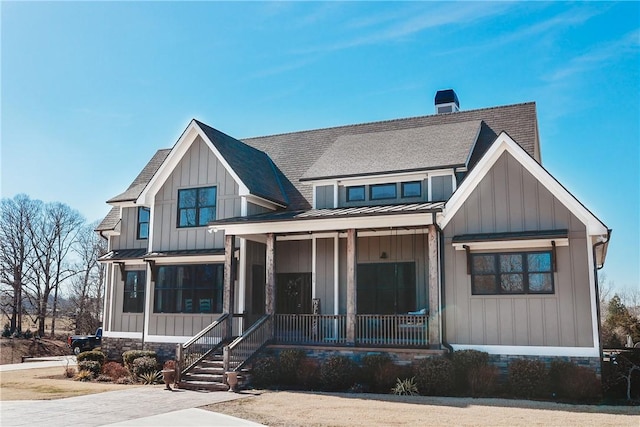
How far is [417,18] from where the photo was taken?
47.1 feet

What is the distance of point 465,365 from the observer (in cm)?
1475

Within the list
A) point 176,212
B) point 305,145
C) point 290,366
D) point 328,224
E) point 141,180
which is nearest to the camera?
point 290,366

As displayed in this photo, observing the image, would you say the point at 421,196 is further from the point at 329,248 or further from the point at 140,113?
the point at 140,113

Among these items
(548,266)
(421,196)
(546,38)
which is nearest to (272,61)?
(421,196)

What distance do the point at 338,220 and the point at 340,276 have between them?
9.43 ft

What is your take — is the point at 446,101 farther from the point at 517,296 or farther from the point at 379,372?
the point at 379,372

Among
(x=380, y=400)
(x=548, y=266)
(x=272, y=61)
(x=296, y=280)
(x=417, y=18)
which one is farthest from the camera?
(x=296, y=280)

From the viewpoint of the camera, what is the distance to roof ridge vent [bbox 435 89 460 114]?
25.2 m

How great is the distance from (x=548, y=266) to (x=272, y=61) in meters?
9.47

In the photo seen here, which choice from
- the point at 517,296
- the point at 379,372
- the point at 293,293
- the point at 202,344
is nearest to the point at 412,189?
the point at 517,296

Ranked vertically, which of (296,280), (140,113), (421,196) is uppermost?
(140,113)

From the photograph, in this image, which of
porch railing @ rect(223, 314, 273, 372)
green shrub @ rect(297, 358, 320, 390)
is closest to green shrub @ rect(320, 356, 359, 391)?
green shrub @ rect(297, 358, 320, 390)

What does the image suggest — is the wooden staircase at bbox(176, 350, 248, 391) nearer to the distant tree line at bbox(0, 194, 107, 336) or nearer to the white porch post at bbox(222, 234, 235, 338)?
the white porch post at bbox(222, 234, 235, 338)

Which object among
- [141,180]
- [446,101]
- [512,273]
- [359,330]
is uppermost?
[446,101]
